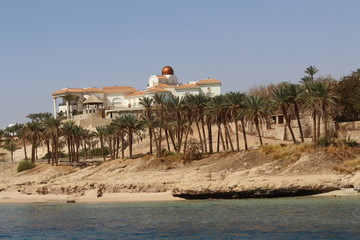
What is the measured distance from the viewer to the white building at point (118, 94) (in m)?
112

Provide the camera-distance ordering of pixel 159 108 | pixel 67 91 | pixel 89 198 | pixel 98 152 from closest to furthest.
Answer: pixel 89 198
pixel 159 108
pixel 98 152
pixel 67 91

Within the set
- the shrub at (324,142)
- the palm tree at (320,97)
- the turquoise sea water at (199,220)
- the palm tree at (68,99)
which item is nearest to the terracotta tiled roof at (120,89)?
the palm tree at (68,99)

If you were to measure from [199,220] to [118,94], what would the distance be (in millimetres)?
88487

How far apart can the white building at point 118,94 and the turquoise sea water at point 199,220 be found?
232ft

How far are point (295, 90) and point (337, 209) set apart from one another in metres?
22.3

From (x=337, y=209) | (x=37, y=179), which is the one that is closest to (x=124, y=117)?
(x=37, y=179)

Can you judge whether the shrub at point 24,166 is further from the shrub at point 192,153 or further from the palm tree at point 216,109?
the palm tree at point 216,109

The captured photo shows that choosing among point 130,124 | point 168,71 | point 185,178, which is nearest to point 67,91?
point 168,71

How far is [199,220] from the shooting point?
31609 millimetres

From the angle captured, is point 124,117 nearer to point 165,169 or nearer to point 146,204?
point 165,169

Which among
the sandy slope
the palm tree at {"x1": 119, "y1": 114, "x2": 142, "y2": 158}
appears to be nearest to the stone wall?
the palm tree at {"x1": 119, "y1": 114, "x2": 142, "y2": 158}

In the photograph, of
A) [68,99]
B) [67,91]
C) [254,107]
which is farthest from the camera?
[67,91]

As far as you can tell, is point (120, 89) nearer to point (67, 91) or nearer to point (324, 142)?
point (67, 91)

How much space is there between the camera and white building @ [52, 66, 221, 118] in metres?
112
